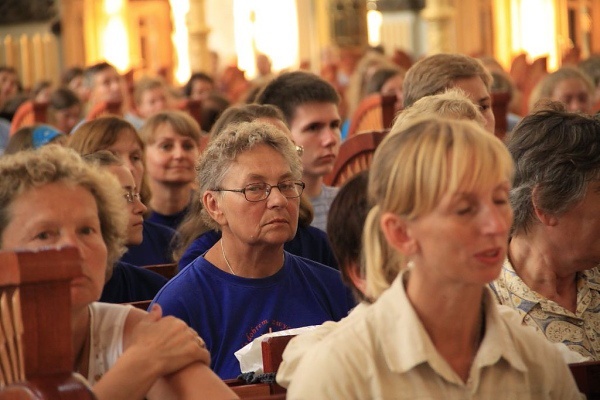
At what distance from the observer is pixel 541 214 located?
2867 mm

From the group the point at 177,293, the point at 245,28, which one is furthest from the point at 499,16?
the point at 177,293

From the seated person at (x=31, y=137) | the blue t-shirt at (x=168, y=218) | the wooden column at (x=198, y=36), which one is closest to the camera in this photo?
the blue t-shirt at (x=168, y=218)

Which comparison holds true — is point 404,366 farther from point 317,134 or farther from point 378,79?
point 378,79

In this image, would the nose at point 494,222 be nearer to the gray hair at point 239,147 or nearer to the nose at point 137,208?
the gray hair at point 239,147

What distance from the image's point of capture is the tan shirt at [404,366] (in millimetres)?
2008

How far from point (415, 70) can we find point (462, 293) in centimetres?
222

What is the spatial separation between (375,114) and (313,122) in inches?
72.5

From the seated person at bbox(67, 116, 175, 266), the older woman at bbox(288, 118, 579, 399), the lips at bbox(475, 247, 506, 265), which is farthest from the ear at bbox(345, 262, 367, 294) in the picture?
the seated person at bbox(67, 116, 175, 266)

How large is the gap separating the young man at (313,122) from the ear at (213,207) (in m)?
1.13

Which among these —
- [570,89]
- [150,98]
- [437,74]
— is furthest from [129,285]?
[150,98]

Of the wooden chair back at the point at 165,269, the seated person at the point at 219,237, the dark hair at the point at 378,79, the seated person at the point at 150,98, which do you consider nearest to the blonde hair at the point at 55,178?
the seated person at the point at 219,237

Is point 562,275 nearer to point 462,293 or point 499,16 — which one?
point 462,293

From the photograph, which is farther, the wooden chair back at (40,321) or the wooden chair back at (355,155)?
the wooden chair back at (355,155)

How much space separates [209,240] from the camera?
3814 mm
